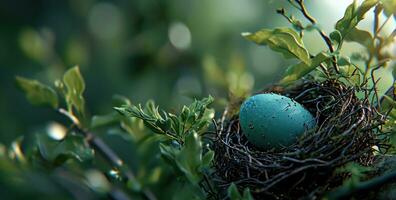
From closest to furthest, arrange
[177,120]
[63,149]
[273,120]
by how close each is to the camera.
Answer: [177,120]
[273,120]
[63,149]

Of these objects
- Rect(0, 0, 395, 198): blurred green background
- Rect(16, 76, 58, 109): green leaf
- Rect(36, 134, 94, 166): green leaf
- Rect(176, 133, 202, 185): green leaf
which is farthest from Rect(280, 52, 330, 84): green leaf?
Rect(0, 0, 395, 198): blurred green background

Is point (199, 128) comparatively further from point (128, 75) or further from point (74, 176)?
point (128, 75)

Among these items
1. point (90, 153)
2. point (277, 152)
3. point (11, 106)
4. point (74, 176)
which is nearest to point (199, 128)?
point (277, 152)

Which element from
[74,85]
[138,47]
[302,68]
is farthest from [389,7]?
[138,47]

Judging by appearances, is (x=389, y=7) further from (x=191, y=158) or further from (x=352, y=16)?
(x=191, y=158)

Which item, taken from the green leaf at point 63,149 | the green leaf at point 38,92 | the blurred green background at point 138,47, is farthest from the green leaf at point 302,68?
the blurred green background at point 138,47

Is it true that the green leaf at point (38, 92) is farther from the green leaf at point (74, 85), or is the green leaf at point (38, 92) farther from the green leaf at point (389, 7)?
the green leaf at point (389, 7)

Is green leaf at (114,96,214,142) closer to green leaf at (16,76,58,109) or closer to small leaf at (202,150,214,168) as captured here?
small leaf at (202,150,214,168)

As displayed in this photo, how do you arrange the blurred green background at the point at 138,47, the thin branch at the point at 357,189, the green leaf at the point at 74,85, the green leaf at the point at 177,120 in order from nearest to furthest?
the thin branch at the point at 357,189 → the green leaf at the point at 177,120 → the green leaf at the point at 74,85 → the blurred green background at the point at 138,47
